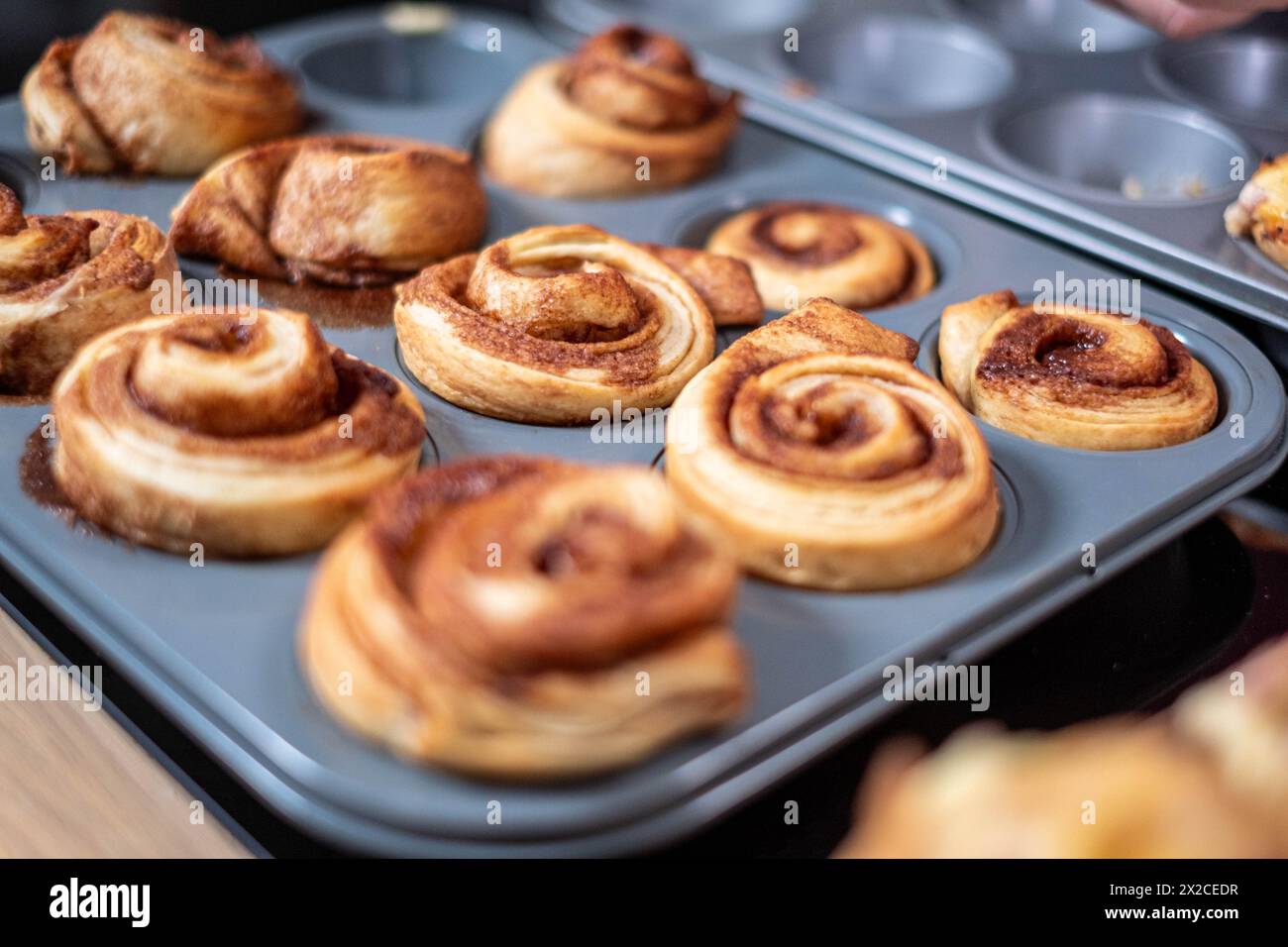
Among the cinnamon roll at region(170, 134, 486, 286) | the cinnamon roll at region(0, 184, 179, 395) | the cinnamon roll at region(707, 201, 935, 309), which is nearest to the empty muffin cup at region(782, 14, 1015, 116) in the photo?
the cinnamon roll at region(707, 201, 935, 309)

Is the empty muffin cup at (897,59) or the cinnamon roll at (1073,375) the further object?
the empty muffin cup at (897,59)

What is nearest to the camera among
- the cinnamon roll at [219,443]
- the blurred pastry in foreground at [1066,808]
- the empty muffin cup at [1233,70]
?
the blurred pastry in foreground at [1066,808]

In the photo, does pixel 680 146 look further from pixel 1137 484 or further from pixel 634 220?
pixel 1137 484

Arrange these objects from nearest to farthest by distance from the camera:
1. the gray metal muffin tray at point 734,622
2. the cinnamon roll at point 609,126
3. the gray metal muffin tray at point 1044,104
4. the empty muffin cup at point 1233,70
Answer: the gray metal muffin tray at point 734,622 → the gray metal muffin tray at point 1044,104 → the cinnamon roll at point 609,126 → the empty muffin cup at point 1233,70

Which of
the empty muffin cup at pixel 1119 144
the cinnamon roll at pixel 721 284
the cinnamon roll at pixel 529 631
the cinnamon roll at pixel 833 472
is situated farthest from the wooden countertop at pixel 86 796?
the empty muffin cup at pixel 1119 144

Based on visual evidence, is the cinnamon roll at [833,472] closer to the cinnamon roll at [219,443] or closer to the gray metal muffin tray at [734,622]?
the gray metal muffin tray at [734,622]
